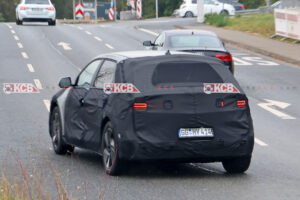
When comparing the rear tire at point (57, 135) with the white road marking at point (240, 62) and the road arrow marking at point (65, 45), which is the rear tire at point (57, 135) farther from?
the road arrow marking at point (65, 45)

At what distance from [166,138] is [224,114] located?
0.75 m

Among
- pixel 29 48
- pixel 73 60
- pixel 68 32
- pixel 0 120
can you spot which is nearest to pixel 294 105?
pixel 0 120

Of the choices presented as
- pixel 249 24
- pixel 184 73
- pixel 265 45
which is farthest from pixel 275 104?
pixel 249 24

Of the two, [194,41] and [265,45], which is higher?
[194,41]

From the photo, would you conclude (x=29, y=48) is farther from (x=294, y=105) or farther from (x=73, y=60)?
(x=294, y=105)

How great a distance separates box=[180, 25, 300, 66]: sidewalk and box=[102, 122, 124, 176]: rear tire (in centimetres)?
1839

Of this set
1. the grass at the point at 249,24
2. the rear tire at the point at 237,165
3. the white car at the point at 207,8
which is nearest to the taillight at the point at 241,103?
the rear tire at the point at 237,165

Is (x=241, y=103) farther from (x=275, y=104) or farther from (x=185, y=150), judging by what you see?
(x=275, y=104)

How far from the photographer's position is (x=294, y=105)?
60.4 ft

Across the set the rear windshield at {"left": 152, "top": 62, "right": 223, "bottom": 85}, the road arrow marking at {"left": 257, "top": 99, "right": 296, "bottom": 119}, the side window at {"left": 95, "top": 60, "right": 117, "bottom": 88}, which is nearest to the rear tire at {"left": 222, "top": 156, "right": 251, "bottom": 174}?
the rear windshield at {"left": 152, "top": 62, "right": 223, "bottom": 85}

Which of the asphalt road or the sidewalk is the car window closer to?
the asphalt road

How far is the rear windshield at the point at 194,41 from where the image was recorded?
1967cm

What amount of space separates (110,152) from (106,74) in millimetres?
1135

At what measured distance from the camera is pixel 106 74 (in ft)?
34.0
